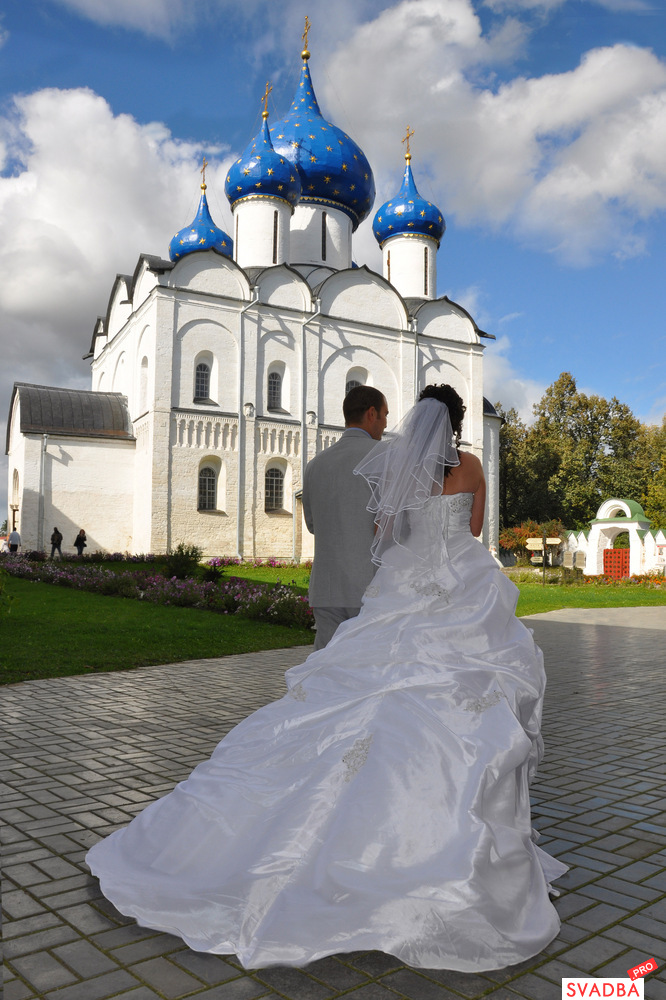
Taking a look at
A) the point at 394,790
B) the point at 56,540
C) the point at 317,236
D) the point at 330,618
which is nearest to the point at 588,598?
the point at 56,540

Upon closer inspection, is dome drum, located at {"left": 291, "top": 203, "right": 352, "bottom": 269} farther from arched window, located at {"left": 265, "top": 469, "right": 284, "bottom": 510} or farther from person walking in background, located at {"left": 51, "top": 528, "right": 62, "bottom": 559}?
person walking in background, located at {"left": 51, "top": 528, "right": 62, "bottom": 559}

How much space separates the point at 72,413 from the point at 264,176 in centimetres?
1194

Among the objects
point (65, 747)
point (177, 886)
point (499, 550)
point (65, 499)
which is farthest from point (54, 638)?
point (499, 550)

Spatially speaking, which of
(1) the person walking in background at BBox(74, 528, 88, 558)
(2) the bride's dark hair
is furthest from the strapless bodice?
(1) the person walking in background at BBox(74, 528, 88, 558)

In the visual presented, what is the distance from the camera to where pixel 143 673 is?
26.4 feet

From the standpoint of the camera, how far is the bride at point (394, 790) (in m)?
2.55

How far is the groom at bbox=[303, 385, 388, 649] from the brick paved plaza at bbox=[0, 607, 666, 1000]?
1447 mm

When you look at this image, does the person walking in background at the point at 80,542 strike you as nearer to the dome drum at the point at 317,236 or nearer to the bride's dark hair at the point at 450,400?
the dome drum at the point at 317,236

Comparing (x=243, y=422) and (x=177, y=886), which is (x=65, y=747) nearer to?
(x=177, y=886)

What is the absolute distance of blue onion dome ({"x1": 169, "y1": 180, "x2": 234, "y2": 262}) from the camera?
32812 mm

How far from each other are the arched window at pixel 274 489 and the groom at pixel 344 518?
26083 mm

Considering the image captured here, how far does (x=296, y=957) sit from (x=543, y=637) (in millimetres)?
10009

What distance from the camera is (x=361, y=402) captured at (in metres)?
3.85

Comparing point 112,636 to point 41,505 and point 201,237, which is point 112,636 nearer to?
point 41,505
